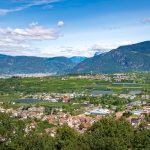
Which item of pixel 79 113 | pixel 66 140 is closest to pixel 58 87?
pixel 79 113

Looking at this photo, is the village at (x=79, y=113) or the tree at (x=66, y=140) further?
the village at (x=79, y=113)

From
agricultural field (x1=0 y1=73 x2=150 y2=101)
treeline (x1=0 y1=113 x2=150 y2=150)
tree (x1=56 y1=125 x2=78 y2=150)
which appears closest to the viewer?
treeline (x1=0 y1=113 x2=150 y2=150)

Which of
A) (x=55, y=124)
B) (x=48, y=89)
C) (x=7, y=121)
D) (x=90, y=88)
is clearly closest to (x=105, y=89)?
(x=90, y=88)

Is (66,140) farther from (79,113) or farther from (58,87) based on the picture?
(58,87)

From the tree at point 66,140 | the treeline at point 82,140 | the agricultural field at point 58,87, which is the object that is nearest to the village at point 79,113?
the tree at point 66,140

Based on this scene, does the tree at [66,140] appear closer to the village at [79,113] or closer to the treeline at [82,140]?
the treeline at [82,140]

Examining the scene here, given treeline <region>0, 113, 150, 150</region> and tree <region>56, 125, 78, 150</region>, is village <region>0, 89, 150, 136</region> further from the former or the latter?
treeline <region>0, 113, 150, 150</region>

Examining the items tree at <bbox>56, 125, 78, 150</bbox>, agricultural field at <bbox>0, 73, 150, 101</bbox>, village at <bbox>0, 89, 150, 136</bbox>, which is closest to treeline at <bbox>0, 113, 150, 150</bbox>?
tree at <bbox>56, 125, 78, 150</bbox>

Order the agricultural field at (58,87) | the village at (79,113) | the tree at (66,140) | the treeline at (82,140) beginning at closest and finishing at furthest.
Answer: the treeline at (82,140)
the tree at (66,140)
the village at (79,113)
the agricultural field at (58,87)

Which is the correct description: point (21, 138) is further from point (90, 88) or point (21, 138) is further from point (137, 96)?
point (90, 88)
